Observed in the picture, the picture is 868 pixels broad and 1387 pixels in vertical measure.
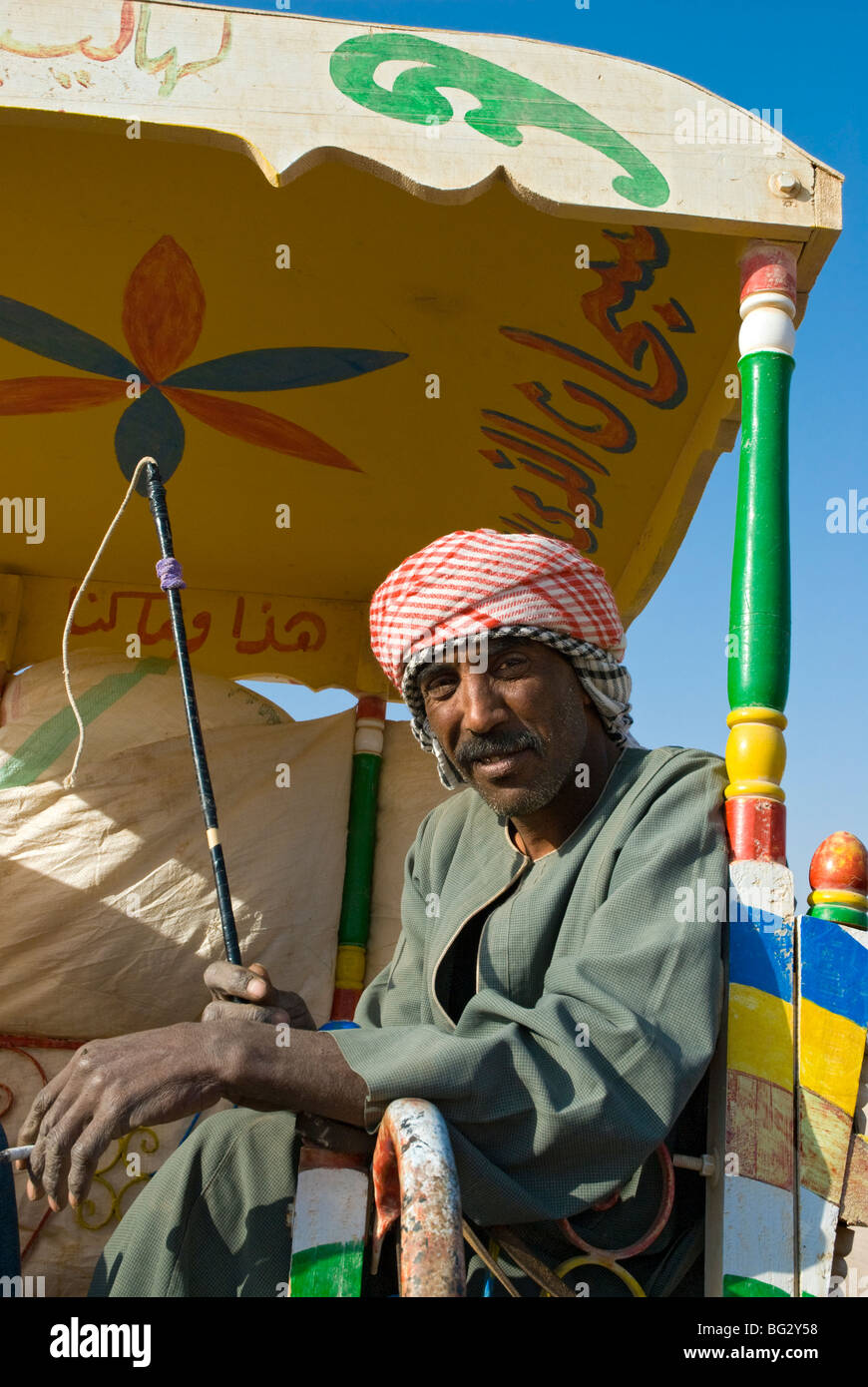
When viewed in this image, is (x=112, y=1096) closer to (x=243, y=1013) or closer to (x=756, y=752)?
(x=243, y=1013)

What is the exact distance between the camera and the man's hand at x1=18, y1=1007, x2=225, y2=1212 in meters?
1.79

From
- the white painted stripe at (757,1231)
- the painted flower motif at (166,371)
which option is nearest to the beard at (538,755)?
the white painted stripe at (757,1231)

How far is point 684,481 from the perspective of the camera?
13.0 ft

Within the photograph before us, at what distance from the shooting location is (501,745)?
101 inches

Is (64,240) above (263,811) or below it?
above

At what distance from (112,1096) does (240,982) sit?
0.46 m

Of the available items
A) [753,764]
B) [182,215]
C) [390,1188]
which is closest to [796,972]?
[753,764]

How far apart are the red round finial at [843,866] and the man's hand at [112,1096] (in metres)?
1.13

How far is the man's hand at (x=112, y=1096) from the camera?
→ 1785 millimetres

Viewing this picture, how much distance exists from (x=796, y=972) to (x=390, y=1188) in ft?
2.88

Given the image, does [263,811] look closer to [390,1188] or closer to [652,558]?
[652,558]

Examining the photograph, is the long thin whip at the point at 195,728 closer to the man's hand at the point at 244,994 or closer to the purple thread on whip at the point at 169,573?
the purple thread on whip at the point at 169,573

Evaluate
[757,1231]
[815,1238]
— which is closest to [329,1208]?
[757,1231]
